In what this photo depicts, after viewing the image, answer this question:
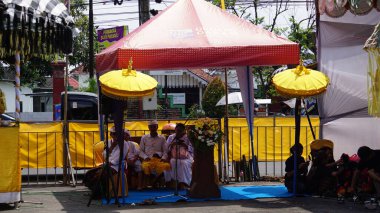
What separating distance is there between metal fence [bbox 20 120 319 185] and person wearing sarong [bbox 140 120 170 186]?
1.55 m

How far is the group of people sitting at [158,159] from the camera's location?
12953mm

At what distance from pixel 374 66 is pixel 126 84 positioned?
3.95 m

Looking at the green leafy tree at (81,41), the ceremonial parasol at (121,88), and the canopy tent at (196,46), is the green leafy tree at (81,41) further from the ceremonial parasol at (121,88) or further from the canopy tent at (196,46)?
the ceremonial parasol at (121,88)

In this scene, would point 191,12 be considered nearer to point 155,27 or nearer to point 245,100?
point 155,27

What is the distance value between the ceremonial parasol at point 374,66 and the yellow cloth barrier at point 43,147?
825 centimetres

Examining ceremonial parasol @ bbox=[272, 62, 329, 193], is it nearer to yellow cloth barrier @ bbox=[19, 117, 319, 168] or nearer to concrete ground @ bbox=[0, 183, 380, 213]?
concrete ground @ bbox=[0, 183, 380, 213]

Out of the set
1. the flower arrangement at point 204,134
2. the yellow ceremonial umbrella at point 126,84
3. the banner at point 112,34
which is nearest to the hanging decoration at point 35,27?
the yellow ceremonial umbrella at point 126,84

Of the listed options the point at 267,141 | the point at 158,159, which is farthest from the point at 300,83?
the point at 267,141

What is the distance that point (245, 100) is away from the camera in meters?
14.4

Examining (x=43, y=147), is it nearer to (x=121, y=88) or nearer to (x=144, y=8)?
(x=121, y=88)

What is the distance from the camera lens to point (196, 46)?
40.3 ft

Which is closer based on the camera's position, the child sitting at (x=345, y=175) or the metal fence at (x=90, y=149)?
the child sitting at (x=345, y=175)

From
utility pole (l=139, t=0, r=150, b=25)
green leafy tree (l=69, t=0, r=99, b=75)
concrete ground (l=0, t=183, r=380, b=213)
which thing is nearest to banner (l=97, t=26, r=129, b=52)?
utility pole (l=139, t=0, r=150, b=25)

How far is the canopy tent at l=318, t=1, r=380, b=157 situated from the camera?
42.0 feet
